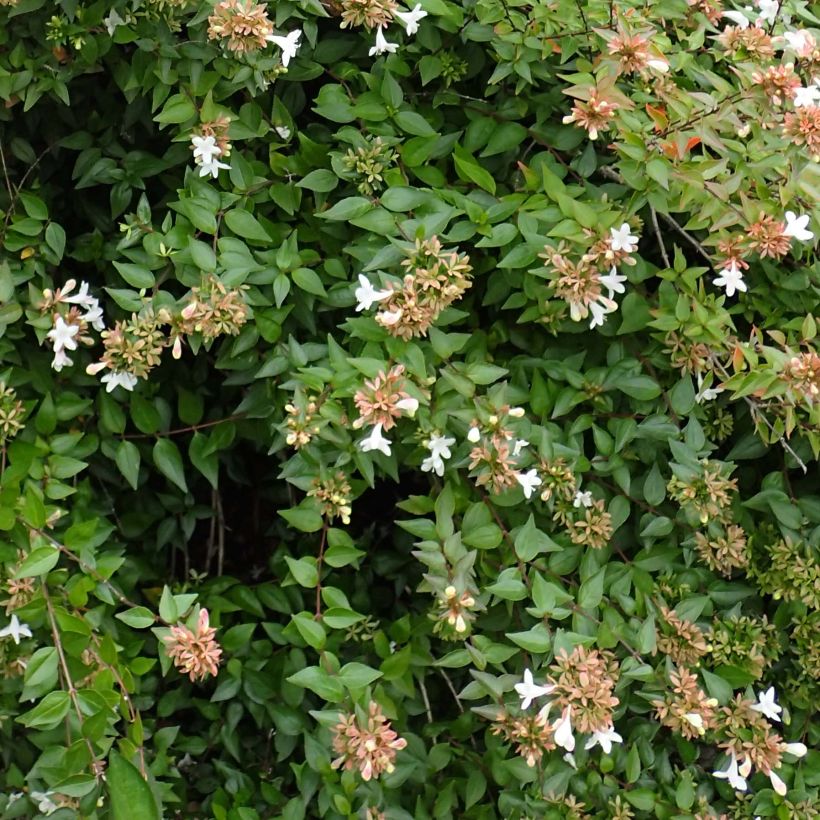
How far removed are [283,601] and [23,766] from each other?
0.68 meters

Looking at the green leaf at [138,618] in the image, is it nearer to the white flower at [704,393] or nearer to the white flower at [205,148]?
the white flower at [205,148]

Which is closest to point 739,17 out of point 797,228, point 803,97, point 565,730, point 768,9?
point 768,9

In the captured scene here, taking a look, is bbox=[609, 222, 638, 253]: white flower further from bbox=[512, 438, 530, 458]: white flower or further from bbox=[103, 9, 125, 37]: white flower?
bbox=[103, 9, 125, 37]: white flower

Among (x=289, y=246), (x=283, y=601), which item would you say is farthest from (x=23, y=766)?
(x=289, y=246)

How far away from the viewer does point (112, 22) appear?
1938 mm

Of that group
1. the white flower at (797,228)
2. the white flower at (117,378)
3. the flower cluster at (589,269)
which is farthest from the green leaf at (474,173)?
the white flower at (117,378)

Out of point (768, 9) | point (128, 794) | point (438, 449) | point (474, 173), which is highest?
point (768, 9)

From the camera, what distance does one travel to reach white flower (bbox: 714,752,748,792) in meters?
1.84

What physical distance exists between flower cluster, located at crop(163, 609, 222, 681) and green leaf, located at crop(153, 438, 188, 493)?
0.41m

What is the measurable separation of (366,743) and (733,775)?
0.75 metres

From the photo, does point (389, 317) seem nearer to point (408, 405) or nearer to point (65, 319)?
point (408, 405)

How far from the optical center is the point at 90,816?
1.69m

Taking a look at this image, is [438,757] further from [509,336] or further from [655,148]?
[655,148]

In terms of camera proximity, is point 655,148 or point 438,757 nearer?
point 655,148
